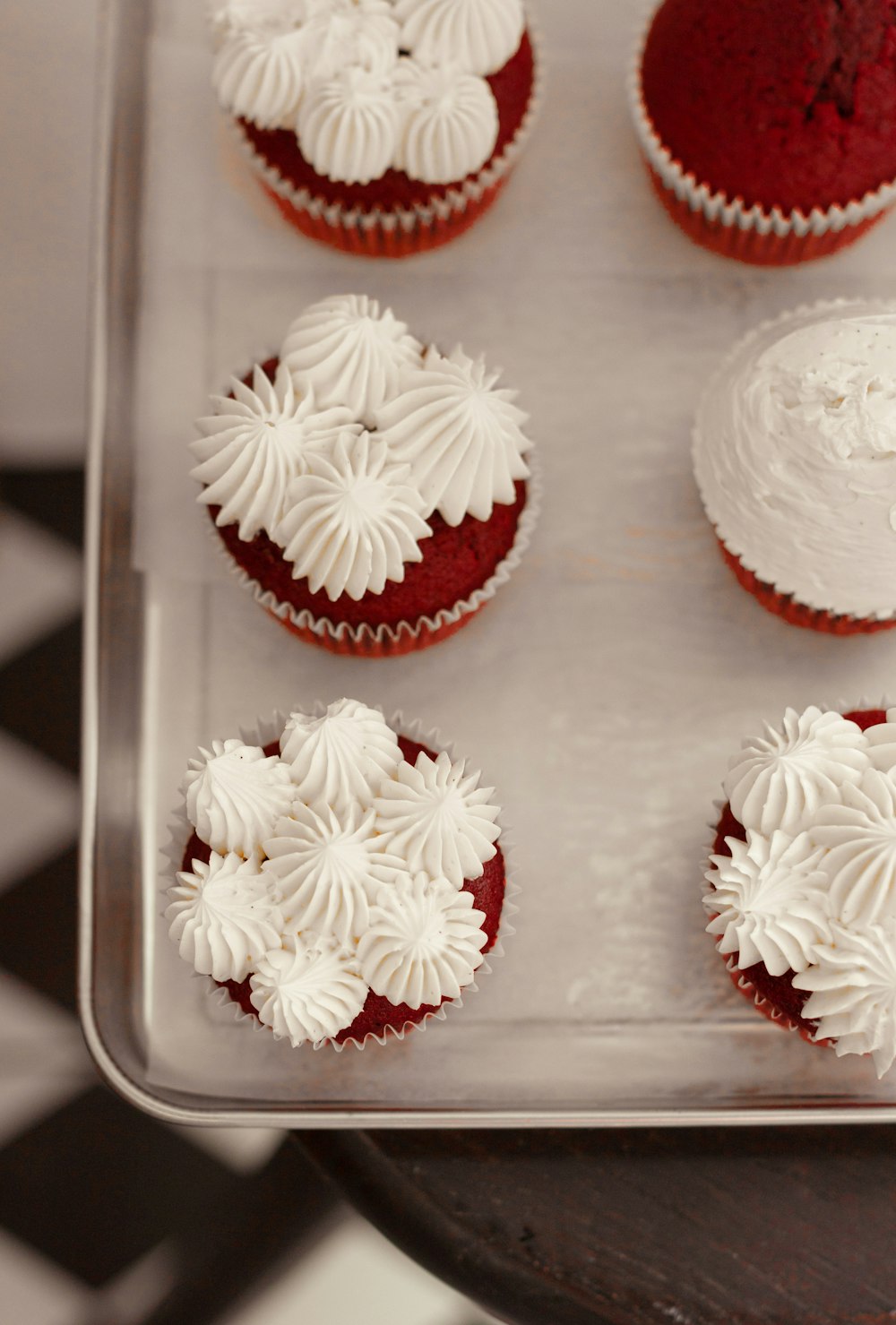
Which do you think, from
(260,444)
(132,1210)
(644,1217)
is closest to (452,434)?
(260,444)

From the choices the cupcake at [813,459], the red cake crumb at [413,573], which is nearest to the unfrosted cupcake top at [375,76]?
the red cake crumb at [413,573]

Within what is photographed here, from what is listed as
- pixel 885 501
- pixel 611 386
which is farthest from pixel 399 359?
pixel 885 501

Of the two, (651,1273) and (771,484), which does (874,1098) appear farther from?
(771,484)

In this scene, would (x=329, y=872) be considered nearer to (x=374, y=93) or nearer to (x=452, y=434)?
(x=452, y=434)

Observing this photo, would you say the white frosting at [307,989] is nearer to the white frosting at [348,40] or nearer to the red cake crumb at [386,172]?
the red cake crumb at [386,172]

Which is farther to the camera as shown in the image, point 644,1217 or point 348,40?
point 348,40
